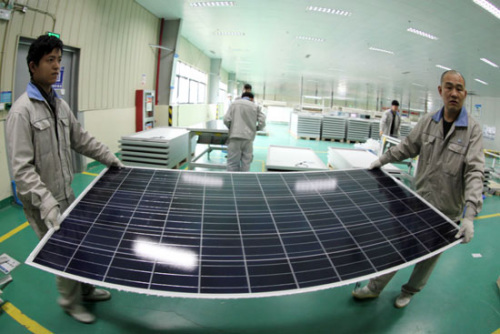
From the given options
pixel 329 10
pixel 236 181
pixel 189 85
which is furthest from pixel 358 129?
pixel 236 181

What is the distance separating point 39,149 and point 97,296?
1.40m

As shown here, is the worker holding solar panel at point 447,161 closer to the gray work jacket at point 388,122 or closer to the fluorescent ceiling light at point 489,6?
the fluorescent ceiling light at point 489,6

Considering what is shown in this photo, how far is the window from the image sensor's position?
1190 cm

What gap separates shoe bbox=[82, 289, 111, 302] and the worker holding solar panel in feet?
7.81

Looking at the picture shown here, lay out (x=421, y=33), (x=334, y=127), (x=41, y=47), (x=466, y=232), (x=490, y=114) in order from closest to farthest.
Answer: (x=41, y=47) → (x=466, y=232) → (x=421, y=33) → (x=334, y=127) → (x=490, y=114)

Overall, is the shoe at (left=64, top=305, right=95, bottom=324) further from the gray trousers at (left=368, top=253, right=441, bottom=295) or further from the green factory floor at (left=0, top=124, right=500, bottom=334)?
the gray trousers at (left=368, top=253, right=441, bottom=295)

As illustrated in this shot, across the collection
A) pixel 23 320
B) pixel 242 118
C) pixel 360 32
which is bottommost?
pixel 23 320

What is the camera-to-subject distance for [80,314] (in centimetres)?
218

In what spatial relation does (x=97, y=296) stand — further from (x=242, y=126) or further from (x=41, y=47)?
(x=242, y=126)

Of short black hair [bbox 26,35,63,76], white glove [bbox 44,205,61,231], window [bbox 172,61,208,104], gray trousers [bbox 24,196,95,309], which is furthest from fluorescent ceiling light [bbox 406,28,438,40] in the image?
white glove [bbox 44,205,61,231]

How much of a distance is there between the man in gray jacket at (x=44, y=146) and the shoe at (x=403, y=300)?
2782 mm

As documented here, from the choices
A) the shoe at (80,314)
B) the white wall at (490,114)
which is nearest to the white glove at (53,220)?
the shoe at (80,314)

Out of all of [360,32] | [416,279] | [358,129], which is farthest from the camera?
[358,129]

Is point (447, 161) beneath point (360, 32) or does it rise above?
beneath
